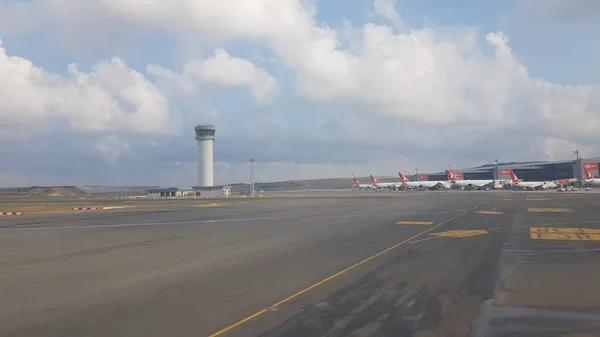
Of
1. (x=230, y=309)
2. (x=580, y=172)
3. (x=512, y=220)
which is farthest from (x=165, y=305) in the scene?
(x=580, y=172)

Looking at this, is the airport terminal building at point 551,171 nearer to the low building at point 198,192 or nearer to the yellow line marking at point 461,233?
the low building at point 198,192

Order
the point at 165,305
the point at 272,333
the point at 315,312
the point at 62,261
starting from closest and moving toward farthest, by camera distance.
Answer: the point at 272,333 < the point at 315,312 < the point at 165,305 < the point at 62,261

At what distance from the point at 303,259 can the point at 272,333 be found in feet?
25.2

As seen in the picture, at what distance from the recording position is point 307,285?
1141cm

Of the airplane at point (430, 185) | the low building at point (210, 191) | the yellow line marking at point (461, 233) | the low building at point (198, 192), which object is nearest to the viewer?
the yellow line marking at point (461, 233)

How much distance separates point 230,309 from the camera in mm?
9258

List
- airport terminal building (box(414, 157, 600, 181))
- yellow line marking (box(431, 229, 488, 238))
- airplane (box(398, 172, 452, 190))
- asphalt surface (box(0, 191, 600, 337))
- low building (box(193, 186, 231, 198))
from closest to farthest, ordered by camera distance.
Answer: asphalt surface (box(0, 191, 600, 337)) → yellow line marking (box(431, 229, 488, 238)) → low building (box(193, 186, 231, 198)) → airplane (box(398, 172, 452, 190)) → airport terminal building (box(414, 157, 600, 181))

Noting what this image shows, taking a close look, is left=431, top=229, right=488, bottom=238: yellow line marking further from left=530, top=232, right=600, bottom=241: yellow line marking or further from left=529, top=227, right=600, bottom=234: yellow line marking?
left=529, top=227, right=600, bottom=234: yellow line marking

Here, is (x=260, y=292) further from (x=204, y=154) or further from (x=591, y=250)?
(x=204, y=154)

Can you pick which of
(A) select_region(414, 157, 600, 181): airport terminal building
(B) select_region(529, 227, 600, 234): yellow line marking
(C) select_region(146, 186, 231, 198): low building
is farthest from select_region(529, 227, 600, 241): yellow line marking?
(A) select_region(414, 157, 600, 181): airport terminal building

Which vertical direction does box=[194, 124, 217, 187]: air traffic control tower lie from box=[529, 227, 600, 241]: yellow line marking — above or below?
above

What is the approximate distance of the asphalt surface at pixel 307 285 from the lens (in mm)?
8195

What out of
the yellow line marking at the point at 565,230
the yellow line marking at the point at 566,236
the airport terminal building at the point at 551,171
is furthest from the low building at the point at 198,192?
the yellow line marking at the point at 566,236

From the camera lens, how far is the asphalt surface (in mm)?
8195
